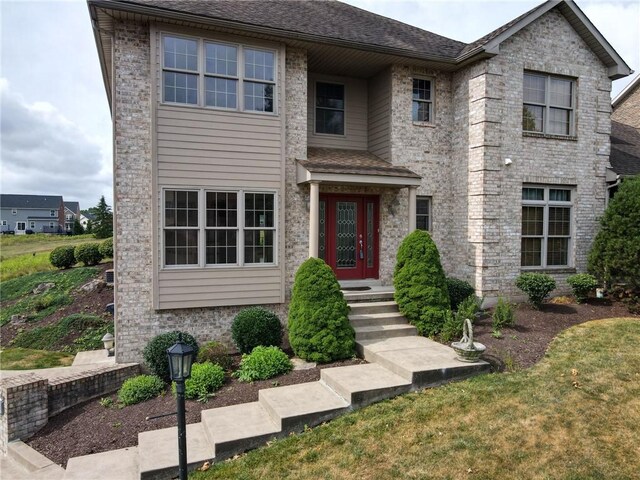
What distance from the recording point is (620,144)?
14.5m

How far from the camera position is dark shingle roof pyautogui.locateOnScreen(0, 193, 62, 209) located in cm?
7062

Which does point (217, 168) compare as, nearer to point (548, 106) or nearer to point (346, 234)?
point (346, 234)

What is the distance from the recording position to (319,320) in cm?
754

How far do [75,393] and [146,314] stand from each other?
182cm

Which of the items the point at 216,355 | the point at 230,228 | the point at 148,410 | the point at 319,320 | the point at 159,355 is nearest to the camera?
the point at 148,410

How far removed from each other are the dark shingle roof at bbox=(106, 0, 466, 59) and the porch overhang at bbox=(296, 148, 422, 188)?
271 centimetres

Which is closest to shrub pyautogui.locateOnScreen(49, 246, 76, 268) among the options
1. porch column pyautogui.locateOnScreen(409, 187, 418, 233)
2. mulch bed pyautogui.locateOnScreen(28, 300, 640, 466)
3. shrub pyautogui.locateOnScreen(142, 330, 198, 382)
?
shrub pyautogui.locateOnScreen(142, 330, 198, 382)

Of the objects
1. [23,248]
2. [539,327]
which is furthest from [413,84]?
[23,248]

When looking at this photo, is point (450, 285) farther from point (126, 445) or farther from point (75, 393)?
point (75, 393)

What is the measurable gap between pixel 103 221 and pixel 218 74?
76.2ft

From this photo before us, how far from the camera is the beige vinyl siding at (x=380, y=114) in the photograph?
35.6 feet

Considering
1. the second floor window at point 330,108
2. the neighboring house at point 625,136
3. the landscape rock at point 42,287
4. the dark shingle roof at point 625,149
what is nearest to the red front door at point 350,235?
the second floor window at point 330,108

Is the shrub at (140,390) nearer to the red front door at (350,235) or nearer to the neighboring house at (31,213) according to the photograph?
the red front door at (350,235)

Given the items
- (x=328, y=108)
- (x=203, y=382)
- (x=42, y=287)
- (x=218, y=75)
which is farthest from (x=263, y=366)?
(x=42, y=287)
